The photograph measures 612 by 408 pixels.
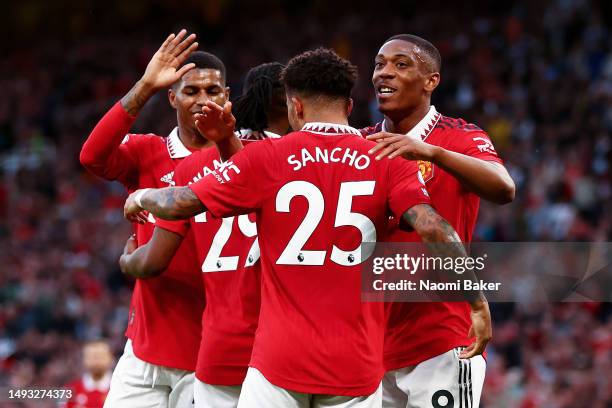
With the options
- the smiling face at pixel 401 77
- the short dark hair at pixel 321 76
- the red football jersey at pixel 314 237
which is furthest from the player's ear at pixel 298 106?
the smiling face at pixel 401 77

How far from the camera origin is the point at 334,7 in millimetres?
19109

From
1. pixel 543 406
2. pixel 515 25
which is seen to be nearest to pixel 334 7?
pixel 515 25

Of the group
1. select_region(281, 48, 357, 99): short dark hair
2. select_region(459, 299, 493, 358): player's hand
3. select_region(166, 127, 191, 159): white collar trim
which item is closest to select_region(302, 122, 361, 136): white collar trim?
select_region(281, 48, 357, 99): short dark hair

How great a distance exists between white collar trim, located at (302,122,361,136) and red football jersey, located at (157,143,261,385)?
1.98 ft

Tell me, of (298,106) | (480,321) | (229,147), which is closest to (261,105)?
(229,147)

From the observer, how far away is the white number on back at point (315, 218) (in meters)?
4.59

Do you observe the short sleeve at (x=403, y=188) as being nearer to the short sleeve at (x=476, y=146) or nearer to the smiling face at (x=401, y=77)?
the short sleeve at (x=476, y=146)

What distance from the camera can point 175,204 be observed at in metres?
4.70

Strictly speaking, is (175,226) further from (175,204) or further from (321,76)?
(321,76)

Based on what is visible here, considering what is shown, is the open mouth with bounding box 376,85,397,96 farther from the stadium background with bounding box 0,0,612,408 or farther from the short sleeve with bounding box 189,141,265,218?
the stadium background with bounding box 0,0,612,408

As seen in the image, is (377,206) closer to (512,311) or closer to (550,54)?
(512,311)

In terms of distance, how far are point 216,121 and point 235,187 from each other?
48cm

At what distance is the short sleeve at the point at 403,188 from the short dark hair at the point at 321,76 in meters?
0.41

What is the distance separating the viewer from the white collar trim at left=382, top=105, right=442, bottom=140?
5551mm
